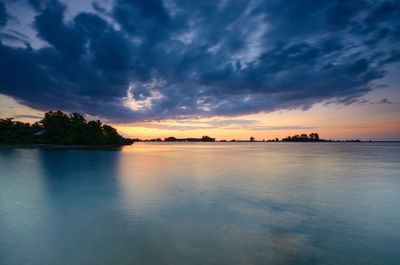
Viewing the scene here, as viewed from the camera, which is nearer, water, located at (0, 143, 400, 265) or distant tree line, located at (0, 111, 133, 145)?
water, located at (0, 143, 400, 265)

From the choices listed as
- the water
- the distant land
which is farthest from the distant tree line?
the water

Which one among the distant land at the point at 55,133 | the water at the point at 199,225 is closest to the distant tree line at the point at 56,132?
the distant land at the point at 55,133

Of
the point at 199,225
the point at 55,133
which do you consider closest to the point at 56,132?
the point at 55,133

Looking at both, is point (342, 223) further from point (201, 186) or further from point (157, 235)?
point (201, 186)

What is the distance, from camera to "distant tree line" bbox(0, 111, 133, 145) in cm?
8919

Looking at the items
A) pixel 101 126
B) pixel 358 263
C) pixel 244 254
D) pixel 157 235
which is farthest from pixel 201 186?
pixel 101 126

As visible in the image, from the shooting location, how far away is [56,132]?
92188 millimetres

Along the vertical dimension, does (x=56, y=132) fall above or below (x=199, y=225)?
above

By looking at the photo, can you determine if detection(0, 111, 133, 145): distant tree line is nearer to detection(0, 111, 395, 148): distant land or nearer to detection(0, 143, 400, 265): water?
detection(0, 111, 395, 148): distant land

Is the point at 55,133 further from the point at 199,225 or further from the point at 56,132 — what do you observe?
the point at 199,225

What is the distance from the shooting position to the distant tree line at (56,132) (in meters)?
89.2

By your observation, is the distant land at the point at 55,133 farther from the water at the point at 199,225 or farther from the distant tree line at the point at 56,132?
the water at the point at 199,225

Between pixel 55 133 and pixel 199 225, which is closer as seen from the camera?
pixel 199 225

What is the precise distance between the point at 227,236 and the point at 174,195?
24.2 ft
